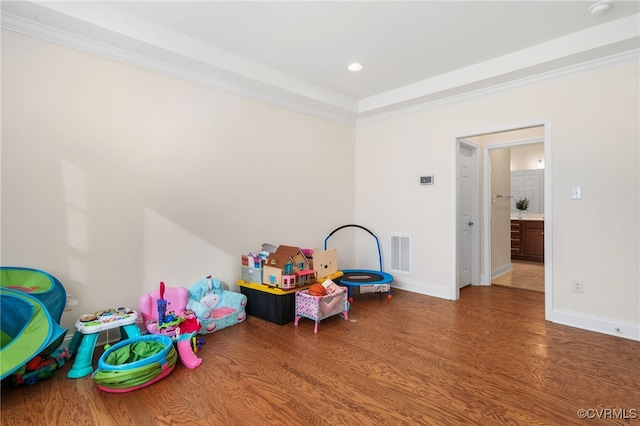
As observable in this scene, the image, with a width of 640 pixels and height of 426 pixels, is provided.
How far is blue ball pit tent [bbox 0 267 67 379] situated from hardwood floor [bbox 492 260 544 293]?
5.25 metres

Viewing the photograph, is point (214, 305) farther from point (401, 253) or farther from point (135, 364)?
point (401, 253)

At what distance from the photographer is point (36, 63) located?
2484mm

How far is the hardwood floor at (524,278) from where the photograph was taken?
4.81 metres

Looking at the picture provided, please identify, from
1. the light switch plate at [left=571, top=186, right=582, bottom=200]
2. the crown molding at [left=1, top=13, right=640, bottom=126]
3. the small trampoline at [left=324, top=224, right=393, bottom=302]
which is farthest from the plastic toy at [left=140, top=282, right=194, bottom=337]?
the light switch plate at [left=571, top=186, right=582, bottom=200]

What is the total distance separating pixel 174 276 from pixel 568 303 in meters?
3.85

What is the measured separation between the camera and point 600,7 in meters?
2.48

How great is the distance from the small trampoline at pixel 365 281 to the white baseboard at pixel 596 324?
171cm

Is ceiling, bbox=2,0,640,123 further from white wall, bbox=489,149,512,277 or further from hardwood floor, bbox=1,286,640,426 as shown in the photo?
hardwood floor, bbox=1,286,640,426

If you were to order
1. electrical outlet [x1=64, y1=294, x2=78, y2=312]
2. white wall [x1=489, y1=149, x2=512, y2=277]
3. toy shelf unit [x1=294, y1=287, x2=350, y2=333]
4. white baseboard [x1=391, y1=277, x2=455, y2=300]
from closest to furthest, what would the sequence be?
electrical outlet [x1=64, y1=294, x2=78, y2=312]
toy shelf unit [x1=294, y1=287, x2=350, y2=333]
white baseboard [x1=391, y1=277, x2=455, y2=300]
white wall [x1=489, y1=149, x2=512, y2=277]

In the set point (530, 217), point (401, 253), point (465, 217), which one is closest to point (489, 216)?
point (465, 217)

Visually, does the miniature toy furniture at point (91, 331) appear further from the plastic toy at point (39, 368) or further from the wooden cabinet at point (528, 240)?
the wooden cabinet at point (528, 240)

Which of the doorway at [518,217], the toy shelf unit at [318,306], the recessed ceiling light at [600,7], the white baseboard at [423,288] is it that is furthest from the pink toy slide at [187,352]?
the doorway at [518,217]

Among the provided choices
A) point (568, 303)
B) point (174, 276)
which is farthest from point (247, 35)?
point (568, 303)

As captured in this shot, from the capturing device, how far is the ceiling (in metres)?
2.51
